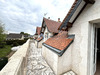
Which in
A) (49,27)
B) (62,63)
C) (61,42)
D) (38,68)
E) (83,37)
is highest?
(49,27)

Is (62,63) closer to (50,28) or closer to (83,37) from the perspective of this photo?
(83,37)

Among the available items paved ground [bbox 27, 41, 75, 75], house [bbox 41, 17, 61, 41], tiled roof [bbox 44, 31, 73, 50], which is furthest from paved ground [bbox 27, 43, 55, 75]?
house [bbox 41, 17, 61, 41]

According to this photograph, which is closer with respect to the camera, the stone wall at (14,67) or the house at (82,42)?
the stone wall at (14,67)

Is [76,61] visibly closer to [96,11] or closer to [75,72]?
[75,72]

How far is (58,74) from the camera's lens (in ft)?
9.76

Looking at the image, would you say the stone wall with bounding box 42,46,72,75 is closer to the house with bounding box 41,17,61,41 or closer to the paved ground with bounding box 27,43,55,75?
the paved ground with bounding box 27,43,55,75

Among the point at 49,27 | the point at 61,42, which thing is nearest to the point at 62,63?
the point at 61,42

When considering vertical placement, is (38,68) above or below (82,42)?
below

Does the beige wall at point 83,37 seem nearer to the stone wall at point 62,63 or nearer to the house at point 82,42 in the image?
the house at point 82,42

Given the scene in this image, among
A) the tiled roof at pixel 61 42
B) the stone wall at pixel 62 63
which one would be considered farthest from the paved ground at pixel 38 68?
the tiled roof at pixel 61 42

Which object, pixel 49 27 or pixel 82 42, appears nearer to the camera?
pixel 82 42

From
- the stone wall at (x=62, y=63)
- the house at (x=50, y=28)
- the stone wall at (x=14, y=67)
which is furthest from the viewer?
the house at (x=50, y=28)

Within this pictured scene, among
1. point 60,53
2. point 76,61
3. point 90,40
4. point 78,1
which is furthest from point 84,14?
point 76,61

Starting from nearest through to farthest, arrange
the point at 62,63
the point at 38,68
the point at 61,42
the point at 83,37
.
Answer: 1. the point at 83,37
2. the point at 62,63
3. the point at 38,68
4. the point at 61,42
